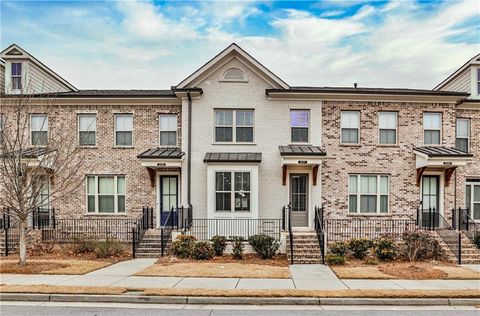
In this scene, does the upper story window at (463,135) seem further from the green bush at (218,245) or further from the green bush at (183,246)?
the green bush at (183,246)

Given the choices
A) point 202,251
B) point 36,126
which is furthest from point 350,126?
point 36,126

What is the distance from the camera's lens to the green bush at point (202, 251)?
1456 cm

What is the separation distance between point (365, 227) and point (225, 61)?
33.4ft

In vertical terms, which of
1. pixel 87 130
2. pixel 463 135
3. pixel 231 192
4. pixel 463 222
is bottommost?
pixel 463 222

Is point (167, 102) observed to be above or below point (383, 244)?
above

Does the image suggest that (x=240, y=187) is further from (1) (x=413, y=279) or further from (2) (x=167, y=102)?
(1) (x=413, y=279)

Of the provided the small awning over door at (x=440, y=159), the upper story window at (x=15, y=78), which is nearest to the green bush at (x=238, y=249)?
the small awning over door at (x=440, y=159)

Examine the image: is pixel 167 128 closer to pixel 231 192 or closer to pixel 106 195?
pixel 106 195

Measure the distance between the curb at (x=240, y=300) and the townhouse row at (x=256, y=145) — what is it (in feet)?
25.6

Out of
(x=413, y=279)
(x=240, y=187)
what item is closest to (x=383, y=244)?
(x=413, y=279)

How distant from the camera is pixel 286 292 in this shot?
9422mm

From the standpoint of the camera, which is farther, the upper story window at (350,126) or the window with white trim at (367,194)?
the upper story window at (350,126)

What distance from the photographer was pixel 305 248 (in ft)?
49.5

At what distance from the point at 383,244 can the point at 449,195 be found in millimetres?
5550
